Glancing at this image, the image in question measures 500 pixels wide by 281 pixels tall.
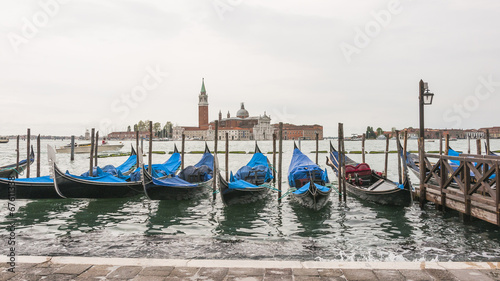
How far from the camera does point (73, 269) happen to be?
2.77m

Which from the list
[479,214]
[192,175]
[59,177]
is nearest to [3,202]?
[59,177]

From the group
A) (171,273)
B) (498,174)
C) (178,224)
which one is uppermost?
(498,174)

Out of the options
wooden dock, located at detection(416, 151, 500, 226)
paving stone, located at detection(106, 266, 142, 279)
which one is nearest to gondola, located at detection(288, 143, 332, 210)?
wooden dock, located at detection(416, 151, 500, 226)

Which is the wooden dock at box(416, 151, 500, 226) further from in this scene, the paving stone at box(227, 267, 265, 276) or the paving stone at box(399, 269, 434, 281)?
the paving stone at box(227, 267, 265, 276)

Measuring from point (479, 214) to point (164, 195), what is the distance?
18.2 ft

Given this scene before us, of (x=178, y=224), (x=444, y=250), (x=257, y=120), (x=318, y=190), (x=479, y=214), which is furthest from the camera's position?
(x=257, y=120)

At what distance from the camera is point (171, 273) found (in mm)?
2707

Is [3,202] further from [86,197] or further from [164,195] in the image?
[164,195]

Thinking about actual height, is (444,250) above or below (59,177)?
below

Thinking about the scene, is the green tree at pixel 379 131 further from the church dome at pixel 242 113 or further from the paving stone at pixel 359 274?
the paving stone at pixel 359 274

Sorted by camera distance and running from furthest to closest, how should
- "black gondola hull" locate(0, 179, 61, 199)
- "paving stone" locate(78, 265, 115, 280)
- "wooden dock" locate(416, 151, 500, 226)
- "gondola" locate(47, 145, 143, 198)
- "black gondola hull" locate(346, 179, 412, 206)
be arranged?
1. "black gondola hull" locate(0, 179, 61, 199)
2. "gondola" locate(47, 145, 143, 198)
3. "black gondola hull" locate(346, 179, 412, 206)
4. "wooden dock" locate(416, 151, 500, 226)
5. "paving stone" locate(78, 265, 115, 280)

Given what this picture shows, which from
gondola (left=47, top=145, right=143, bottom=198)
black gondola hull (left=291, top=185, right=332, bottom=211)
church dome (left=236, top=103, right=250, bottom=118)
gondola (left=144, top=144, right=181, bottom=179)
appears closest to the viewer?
black gondola hull (left=291, top=185, right=332, bottom=211)

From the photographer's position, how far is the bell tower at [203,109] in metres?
98.6

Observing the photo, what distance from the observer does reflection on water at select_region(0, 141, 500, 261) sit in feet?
13.9
